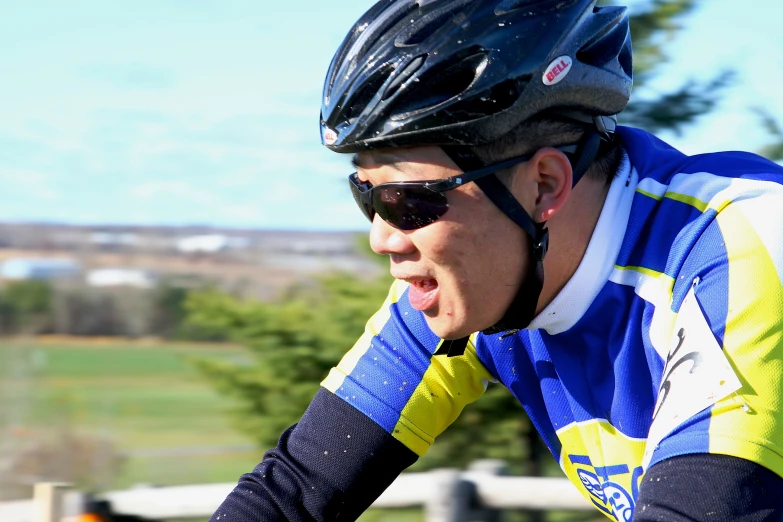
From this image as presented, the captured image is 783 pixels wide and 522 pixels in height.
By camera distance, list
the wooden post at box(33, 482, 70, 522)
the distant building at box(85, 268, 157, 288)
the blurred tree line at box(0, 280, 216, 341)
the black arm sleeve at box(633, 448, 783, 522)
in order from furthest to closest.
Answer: the distant building at box(85, 268, 157, 288) → the blurred tree line at box(0, 280, 216, 341) → the wooden post at box(33, 482, 70, 522) → the black arm sleeve at box(633, 448, 783, 522)

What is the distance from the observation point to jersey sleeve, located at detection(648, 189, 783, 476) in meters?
1.68

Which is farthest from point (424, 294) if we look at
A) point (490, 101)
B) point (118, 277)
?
point (118, 277)

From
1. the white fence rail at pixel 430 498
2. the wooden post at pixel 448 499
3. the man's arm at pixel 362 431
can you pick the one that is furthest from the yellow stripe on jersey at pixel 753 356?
the wooden post at pixel 448 499

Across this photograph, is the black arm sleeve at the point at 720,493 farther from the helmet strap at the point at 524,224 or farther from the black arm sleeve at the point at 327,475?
the black arm sleeve at the point at 327,475

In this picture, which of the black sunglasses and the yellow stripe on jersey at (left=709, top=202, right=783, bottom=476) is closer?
the yellow stripe on jersey at (left=709, top=202, right=783, bottom=476)

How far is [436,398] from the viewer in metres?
2.42

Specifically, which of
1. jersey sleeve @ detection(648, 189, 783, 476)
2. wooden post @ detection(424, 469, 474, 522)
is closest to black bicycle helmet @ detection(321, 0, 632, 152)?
jersey sleeve @ detection(648, 189, 783, 476)

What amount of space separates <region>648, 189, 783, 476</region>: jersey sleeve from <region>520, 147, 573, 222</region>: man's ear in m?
0.32

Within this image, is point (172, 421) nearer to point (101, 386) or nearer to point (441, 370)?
point (101, 386)

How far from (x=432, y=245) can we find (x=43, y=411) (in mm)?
8759

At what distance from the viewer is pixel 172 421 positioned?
11.4m

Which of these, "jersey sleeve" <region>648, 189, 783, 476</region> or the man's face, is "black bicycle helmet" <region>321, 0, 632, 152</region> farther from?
"jersey sleeve" <region>648, 189, 783, 476</region>

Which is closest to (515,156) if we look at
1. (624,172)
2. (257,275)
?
(624,172)

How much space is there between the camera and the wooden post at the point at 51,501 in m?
4.57
